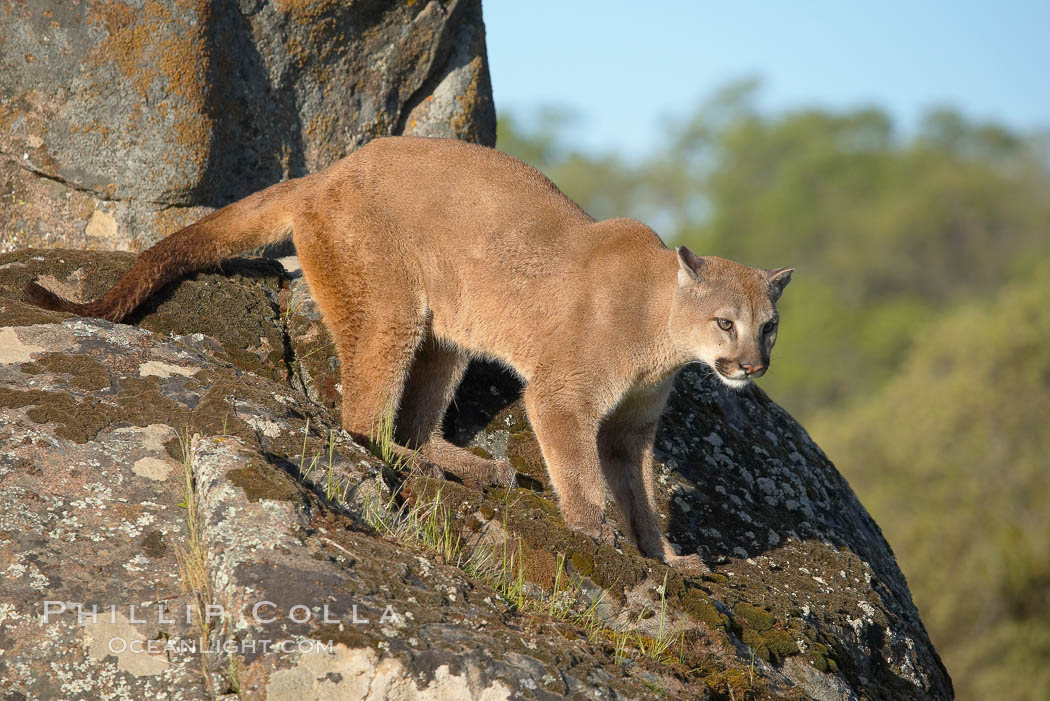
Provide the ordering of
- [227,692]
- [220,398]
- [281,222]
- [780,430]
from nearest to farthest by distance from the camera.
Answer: [227,692] < [220,398] < [281,222] < [780,430]

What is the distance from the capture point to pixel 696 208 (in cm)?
6819

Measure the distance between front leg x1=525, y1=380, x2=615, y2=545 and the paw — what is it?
475 millimetres

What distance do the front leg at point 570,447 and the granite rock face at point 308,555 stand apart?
18cm

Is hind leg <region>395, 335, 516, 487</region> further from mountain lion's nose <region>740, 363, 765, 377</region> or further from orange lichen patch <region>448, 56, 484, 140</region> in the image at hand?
orange lichen patch <region>448, 56, 484, 140</region>

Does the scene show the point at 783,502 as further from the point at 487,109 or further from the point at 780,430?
the point at 487,109

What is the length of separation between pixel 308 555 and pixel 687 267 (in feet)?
10.2

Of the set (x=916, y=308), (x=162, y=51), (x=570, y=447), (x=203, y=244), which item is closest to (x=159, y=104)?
(x=162, y=51)

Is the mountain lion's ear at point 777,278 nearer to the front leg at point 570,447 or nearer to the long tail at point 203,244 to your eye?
the front leg at point 570,447

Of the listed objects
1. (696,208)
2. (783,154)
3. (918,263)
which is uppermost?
(783,154)

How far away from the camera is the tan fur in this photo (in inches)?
247

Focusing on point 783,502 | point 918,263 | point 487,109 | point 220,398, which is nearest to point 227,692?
point 220,398

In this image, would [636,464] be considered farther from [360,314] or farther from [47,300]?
[47,300]

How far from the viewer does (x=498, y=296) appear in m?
6.61

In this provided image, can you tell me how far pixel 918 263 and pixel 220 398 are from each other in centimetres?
5521
